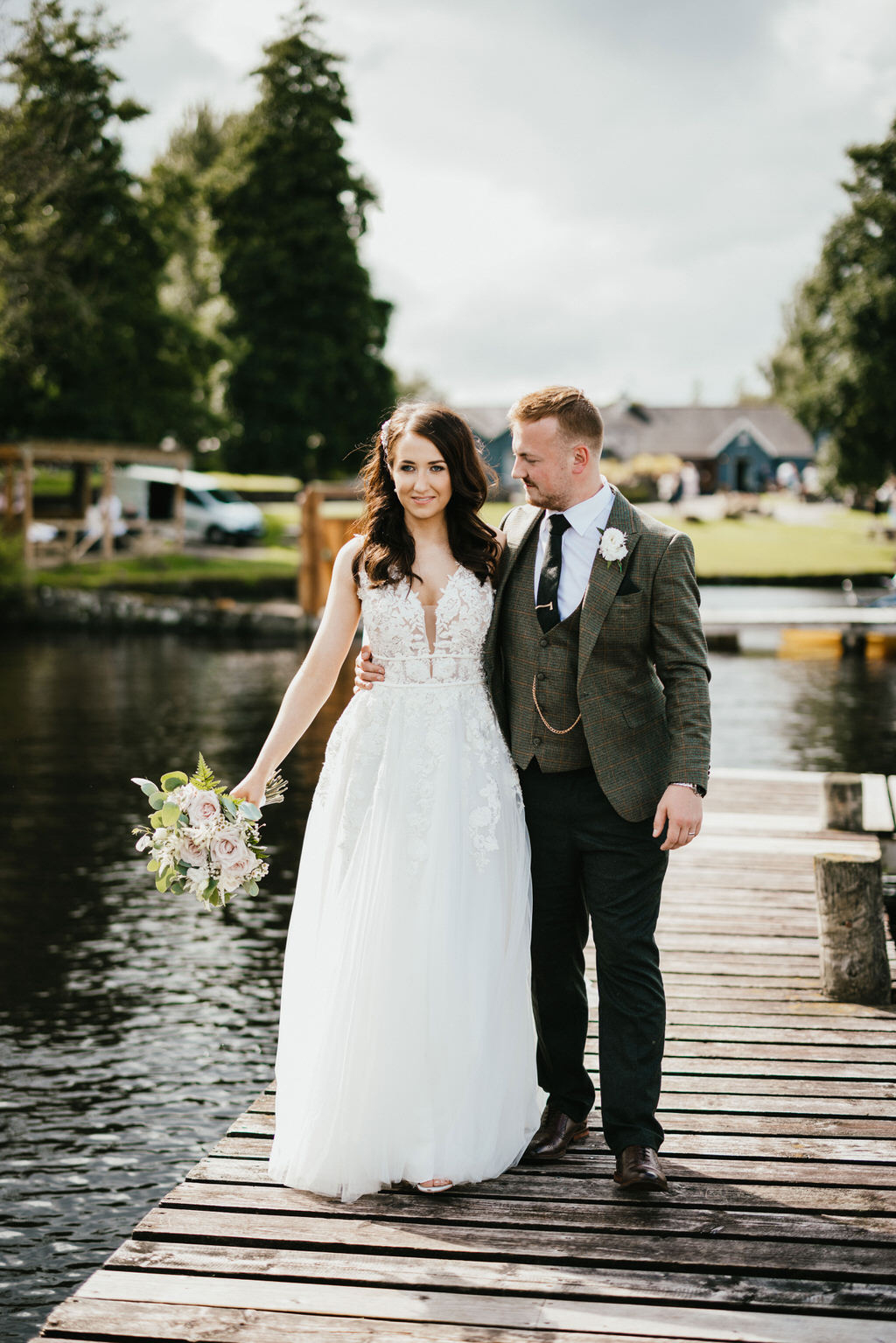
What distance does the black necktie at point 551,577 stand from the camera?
13.6 ft

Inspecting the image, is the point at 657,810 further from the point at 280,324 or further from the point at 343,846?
the point at 280,324

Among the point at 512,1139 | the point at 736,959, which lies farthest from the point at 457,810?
the point at 736,959

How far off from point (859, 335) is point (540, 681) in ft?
145

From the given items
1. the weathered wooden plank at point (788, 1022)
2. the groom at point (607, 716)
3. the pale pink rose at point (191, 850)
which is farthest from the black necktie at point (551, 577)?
the weathered wooden plank at point (788, 1022)

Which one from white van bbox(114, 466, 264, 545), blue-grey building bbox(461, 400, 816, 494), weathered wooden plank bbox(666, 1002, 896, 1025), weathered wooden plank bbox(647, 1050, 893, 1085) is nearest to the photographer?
weathered wooden plank bbox(647, 1050, 893, 1085)

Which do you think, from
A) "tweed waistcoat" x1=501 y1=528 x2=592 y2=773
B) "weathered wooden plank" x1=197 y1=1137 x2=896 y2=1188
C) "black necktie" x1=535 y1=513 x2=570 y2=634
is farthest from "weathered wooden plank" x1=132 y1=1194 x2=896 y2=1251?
"black necktie" x1=535 y1=513 x2=570 y2=634

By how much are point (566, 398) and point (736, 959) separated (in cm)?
380

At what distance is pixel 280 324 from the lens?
144 ft

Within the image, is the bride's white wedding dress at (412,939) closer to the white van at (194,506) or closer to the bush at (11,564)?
the bush at (11,564)

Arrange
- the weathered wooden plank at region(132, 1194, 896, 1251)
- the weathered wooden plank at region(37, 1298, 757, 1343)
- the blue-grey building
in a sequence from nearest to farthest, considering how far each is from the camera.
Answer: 1. the weathered wooden plank at region(37, 1298, 757, 1343)
2. the weathered wooden plank at region(132, 1194, 896, 1251)
3. the blue-grey building

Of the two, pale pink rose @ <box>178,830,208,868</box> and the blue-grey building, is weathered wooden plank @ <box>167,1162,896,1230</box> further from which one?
the blue-grey building

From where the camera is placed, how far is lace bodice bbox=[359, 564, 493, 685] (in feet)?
13.9

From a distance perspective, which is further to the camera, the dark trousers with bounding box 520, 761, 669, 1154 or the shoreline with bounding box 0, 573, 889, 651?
the shoreline with bounding box 0, 573, 889, 651

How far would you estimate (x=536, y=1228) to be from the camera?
3.83 meters
